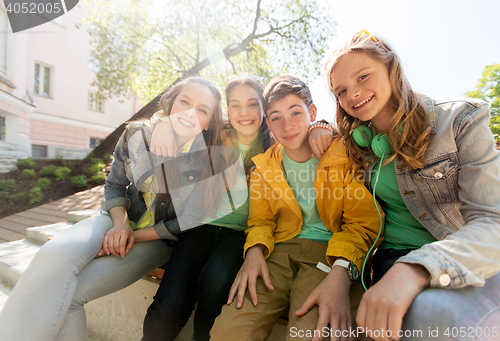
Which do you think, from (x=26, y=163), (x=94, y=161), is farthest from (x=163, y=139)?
(x=26, y=163)

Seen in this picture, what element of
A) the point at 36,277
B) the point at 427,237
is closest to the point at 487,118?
the point at 427,237

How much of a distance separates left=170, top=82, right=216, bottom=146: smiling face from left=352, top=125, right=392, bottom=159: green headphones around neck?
3.20 ft

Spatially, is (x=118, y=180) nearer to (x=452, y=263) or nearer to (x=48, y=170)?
(x=452, y=263)

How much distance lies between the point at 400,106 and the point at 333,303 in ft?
2.97

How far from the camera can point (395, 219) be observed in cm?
135

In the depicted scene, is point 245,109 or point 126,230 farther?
point 245,109

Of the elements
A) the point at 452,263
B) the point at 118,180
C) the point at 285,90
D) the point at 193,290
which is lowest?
the point at 193,290

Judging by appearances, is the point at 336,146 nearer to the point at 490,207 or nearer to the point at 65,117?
the point at 490,207

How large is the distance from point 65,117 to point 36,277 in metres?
12.4

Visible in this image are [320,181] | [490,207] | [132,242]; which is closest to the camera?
[490,207]

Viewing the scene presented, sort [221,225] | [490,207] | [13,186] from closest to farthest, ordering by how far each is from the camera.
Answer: [490,207] → [221,225] → [13,186]

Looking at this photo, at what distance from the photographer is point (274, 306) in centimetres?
120

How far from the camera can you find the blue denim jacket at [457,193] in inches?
31.4

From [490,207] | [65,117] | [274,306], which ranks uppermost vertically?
[65,117]
